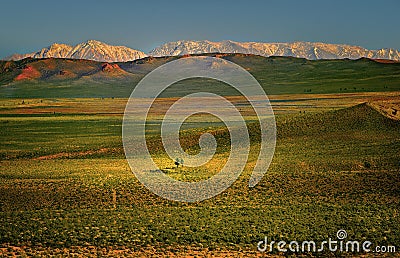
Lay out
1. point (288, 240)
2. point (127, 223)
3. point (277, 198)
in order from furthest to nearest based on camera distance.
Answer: point (277, 198), point (127, 223), point (288, 240)

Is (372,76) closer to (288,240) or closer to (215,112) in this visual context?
(215,112)

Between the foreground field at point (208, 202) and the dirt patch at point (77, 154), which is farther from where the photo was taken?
the dirt patch at point (77, 154)

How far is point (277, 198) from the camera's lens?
1289 inches

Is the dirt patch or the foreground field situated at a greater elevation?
the dirt patch

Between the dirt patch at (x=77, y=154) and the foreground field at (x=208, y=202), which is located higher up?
the dirt patch at (x=77, y=154)

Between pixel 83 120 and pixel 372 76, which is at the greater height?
pixel 372 76

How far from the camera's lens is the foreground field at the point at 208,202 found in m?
24.2

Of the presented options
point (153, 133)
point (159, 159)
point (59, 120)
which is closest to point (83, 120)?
point (59, 120)

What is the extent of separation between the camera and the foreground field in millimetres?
24203

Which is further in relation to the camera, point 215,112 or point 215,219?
point 215,112

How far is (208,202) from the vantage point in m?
32.1

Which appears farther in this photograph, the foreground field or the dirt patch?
the dirt patch

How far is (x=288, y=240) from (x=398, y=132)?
37471 mm

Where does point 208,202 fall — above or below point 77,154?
below
